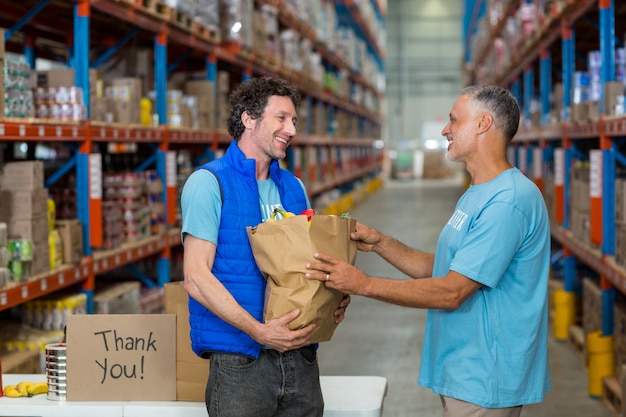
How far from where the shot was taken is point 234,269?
2.70m

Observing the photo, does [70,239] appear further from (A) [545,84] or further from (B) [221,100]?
(A) [545,84]

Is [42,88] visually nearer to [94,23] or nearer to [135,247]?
[135,247]

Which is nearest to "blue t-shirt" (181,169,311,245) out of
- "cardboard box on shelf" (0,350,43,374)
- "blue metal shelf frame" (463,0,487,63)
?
"cardboard box on shelf" (0,350,43,374)

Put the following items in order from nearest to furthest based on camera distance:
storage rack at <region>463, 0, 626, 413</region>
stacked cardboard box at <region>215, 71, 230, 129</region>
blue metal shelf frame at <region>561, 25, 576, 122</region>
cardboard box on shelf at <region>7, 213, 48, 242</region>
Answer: cardboard box on shelf at <region>7, 213, 48, 242</region>
storage rack at <region>463, 0, 626, 413</region>
blue metal shelf frame at <region>561, 25, 576, 122</region>
stacked cardboard box at <region>215, 71, 230, 129</region>

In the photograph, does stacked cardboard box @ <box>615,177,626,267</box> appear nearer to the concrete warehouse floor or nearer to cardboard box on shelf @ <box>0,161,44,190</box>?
the concrete warehouse floor

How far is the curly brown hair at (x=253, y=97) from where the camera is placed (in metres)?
2.83

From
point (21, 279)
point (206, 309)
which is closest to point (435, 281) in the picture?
point (206, 309)

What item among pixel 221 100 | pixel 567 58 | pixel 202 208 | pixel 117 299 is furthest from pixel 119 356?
pixel 567 58

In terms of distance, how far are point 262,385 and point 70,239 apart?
2955 mm

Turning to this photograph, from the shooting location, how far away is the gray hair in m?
2.80

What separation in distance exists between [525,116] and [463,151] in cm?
1006

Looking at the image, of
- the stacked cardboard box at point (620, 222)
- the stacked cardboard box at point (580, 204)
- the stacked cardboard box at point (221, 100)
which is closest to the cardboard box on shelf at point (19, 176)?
the stacked cardboard box at point (620, 222)

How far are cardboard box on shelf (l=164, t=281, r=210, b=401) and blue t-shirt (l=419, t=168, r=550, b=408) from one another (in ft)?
3.14

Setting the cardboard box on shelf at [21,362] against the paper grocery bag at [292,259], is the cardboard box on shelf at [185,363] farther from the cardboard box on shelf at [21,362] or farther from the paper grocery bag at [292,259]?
the cardboard box on shelf at [21,362]
